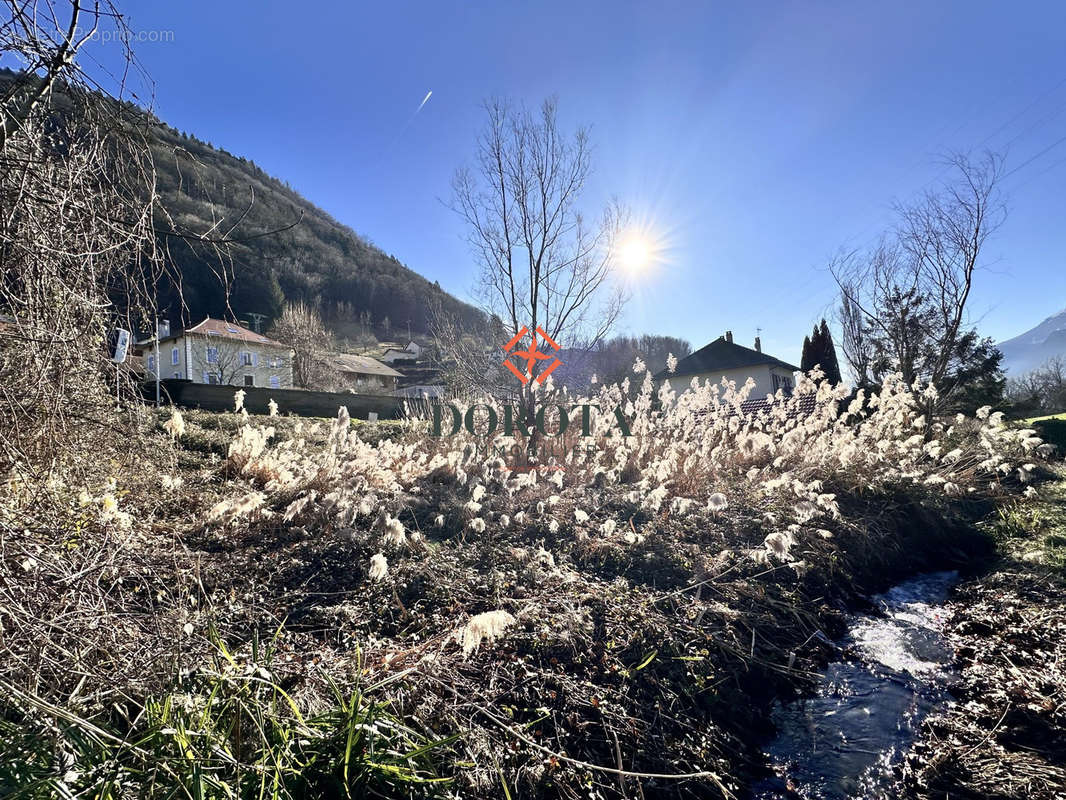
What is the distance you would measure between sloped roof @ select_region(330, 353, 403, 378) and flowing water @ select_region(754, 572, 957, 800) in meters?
43.1

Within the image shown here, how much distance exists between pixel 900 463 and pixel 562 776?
631cm

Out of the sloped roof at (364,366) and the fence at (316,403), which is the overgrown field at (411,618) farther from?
the sloped roof at (364,366)

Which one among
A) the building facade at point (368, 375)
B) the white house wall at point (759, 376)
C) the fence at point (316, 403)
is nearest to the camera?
the fence at point (316, 403)

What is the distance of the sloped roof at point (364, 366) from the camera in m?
44.7

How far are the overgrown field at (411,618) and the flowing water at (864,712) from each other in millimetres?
136

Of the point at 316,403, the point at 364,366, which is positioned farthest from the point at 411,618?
the point at 364,366

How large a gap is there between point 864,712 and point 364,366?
4887cm

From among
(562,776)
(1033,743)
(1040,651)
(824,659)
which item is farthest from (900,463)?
(562,776)

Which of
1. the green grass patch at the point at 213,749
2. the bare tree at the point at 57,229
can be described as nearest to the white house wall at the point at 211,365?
the bare tree at the point at 57,229

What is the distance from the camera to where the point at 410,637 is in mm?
2494

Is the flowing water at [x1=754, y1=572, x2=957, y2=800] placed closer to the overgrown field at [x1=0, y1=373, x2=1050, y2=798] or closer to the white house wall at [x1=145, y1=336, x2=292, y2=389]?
the overgrown field at [x1=0, y1=373, x2=1050, y2=798]

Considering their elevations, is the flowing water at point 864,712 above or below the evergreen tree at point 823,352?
below

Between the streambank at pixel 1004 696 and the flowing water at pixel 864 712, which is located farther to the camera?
the flowing water at pixel 864 712

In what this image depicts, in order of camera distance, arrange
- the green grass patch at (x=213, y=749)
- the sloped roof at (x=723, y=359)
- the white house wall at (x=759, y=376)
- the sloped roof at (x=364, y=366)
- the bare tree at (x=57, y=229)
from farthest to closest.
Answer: the sloped roof at (x=364, y=366)
the sloped roof at (x=723, y=359)
the white house wall at (x=759, y=376)
the bare tree at (x=57, y=229)
the green grass patch at (x=213, y=749)
